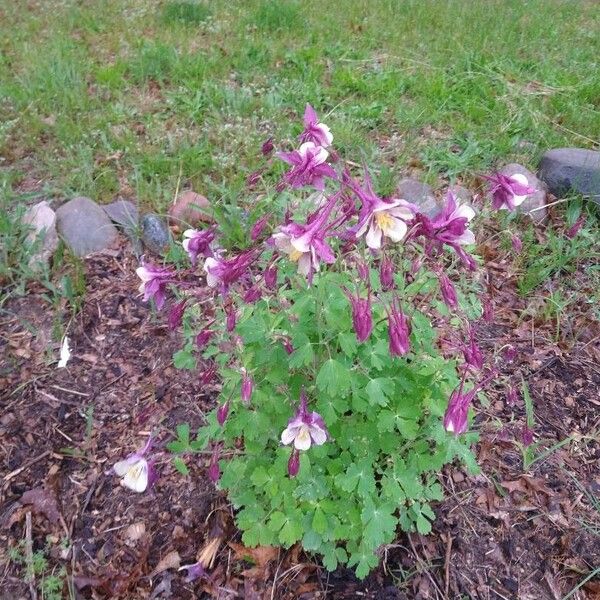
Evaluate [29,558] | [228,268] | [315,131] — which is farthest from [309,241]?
[29,558]

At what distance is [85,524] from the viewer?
7.83 feet

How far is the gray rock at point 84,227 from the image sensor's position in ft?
10.9

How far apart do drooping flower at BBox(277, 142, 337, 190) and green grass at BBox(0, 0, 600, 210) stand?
1.87m

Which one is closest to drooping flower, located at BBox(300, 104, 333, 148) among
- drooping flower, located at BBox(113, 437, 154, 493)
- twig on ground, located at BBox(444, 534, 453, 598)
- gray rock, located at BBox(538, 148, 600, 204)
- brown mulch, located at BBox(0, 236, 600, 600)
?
drooping flower, located at BBox(113, 437, 154, 493)

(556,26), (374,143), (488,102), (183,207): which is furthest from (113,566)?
(556,26)

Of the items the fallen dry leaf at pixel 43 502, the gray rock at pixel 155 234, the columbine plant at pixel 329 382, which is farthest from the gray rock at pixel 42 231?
the columbine plant at pixel 329 382

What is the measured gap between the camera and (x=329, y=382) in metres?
1.68

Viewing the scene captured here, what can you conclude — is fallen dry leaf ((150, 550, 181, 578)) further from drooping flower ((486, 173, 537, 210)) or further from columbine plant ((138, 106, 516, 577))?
drooping flower ((486, 173, 537, 210))

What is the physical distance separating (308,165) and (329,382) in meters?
0.56

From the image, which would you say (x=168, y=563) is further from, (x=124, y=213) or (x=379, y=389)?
(x=124, y=213)

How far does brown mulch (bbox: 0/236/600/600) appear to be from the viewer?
2203 mm

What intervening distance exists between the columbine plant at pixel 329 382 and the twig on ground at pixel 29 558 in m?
0.72

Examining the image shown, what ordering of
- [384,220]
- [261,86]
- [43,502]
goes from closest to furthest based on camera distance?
[384,220]
[43,502]
[261,86]

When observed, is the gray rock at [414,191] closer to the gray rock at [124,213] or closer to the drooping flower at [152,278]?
the gray rock at [124,213]
